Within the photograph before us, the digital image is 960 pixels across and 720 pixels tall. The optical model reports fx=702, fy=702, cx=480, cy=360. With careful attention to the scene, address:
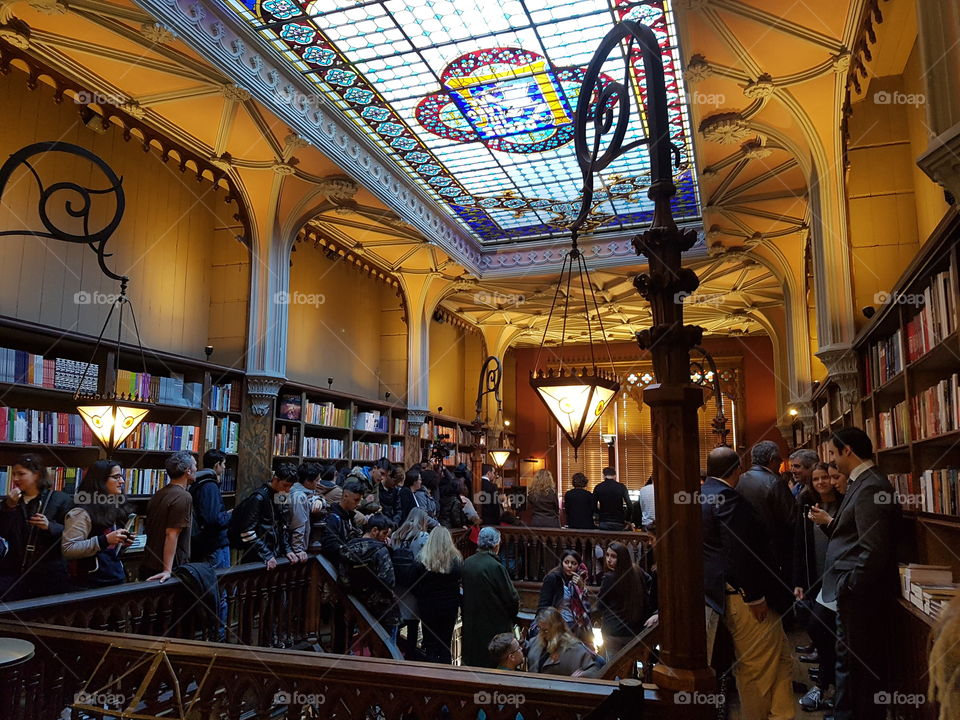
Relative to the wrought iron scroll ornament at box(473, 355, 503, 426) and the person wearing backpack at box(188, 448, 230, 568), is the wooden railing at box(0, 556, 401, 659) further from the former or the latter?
the wrought iron scroll ornament at box(473, 355, 503, 426)

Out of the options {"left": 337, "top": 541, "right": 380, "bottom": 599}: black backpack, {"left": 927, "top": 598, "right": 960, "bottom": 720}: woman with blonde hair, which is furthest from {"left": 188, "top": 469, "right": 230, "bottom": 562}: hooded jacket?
{"left": 927, "top": 598, "right": 960, "bottom": 720}: woman with blonde hair

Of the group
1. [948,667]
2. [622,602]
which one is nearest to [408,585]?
[622,602]

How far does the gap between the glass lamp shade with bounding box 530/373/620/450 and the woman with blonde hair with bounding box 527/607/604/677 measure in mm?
1839

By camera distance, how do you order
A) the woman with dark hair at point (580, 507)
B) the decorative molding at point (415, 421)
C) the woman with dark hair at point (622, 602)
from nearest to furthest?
1. the woman with dark hair at point (622, 602)
2. the woman with dark hair at point (580, 507)
3. the decorative molding at point (415, 421)

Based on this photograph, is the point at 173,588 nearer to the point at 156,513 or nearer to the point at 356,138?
the point at 156,513

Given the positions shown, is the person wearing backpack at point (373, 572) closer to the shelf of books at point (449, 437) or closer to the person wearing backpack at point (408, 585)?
the person wearing backpack at point (408, 585)

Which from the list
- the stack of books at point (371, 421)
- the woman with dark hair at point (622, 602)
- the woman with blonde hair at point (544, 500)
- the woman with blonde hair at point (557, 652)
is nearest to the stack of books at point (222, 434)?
the stack of books at point (371, 421)

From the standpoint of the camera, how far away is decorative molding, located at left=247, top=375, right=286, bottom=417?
8195 millimetres

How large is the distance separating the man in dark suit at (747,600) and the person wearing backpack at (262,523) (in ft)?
9.55

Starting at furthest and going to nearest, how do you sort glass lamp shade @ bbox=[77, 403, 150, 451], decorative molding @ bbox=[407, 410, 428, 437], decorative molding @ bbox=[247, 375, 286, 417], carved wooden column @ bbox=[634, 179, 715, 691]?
decorative molding @ bbox=[407, 410, 428, 437], decorative molding @ bbox=[247, 375, 286, 417], glass lamp shade @ bbox=[77, 403, 150, 451], carved wooden column @ bbox=[634, 179, 715, 691]

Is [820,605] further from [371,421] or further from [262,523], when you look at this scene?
[371,421]

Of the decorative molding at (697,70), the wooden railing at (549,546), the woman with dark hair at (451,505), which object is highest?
the decorative molding at (697,70)

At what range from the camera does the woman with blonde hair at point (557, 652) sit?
4.09 meters

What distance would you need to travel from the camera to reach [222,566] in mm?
4977
